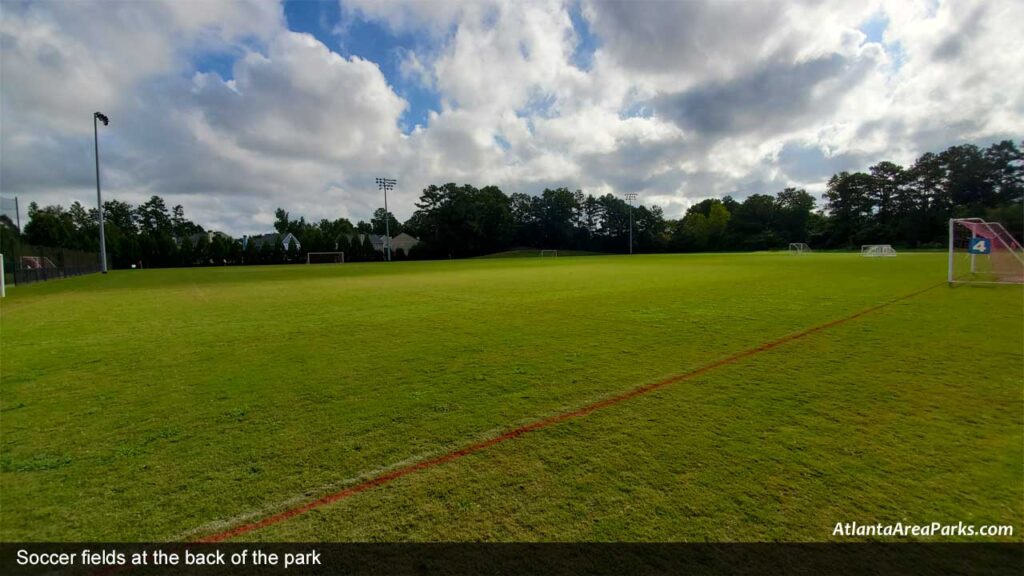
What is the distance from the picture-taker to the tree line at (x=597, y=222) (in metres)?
58.2

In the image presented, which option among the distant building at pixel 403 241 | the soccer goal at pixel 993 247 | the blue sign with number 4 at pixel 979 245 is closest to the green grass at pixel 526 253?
the distant building at pixel 403 241

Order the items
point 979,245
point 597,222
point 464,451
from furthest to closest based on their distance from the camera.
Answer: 1. point 597,222
2. point 979,245
3. point 464,451

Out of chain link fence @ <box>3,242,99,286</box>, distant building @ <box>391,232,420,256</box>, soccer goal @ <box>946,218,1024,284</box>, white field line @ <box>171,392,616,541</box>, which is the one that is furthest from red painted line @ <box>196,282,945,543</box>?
distant building @ <box>391,232,420,256</box>

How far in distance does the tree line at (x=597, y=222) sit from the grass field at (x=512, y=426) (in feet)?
170

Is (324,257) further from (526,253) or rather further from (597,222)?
(597,222)

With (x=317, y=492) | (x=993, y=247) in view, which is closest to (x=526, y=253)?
→ (x=993, y=247)

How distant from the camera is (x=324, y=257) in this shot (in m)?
66.6

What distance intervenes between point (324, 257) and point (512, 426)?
69.0 metres

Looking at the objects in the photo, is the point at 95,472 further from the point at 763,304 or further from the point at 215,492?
the point at 763,304

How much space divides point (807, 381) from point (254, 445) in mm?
5694

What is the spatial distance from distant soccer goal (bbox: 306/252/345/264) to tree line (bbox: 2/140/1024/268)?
232 centimetres

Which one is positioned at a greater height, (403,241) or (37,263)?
(403,241)
